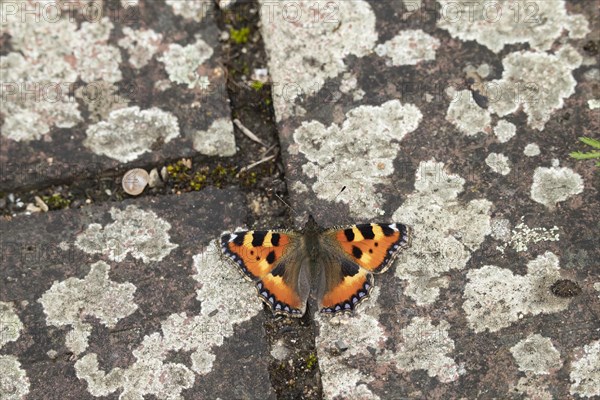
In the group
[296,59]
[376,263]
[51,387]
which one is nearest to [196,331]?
[51,387]

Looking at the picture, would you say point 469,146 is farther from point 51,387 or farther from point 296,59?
point 51,387

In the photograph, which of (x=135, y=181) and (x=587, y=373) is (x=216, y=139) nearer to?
(x=135, y=181)

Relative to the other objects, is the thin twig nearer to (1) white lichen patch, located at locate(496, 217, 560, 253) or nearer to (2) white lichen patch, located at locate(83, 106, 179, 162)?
(2) white lichen patch, located at locate(83, 106, 179, 162)

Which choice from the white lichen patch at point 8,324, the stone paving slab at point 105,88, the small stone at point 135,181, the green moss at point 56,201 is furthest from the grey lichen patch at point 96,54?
the white lichen patch at point 8,324

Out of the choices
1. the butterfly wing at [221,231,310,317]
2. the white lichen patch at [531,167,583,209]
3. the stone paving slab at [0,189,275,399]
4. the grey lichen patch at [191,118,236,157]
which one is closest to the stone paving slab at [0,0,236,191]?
the grey lichen patch at [191,118,236,157]

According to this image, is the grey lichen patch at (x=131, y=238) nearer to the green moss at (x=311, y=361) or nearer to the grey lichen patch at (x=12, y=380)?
the grey lichen patch at (x=12, y=380)
